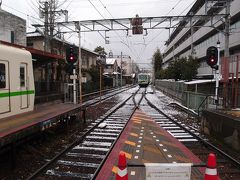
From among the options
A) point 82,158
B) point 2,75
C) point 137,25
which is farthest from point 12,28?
point 82,158

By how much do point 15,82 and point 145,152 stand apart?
486 centimetres

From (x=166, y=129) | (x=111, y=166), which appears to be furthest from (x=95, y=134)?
(x=111, y=166)

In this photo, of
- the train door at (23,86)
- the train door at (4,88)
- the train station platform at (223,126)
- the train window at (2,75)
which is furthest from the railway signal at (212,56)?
the train window at (2,75)

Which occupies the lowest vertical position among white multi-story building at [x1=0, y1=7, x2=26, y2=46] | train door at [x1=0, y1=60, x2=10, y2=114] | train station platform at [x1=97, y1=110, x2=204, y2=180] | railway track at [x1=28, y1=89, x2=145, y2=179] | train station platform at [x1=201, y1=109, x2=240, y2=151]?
railway track at [x1=28, y1=89, x2=145, y2=179]

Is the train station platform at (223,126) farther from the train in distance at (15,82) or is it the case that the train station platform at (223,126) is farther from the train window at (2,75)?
the train window at (2,75)

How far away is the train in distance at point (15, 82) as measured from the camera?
886 cm

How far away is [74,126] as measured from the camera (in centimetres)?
1373

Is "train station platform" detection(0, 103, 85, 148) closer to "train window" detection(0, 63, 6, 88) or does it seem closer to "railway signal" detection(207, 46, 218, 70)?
"train window" detection(0, 63, 6, 88)

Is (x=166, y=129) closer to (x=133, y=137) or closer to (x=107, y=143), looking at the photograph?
(x=133, y=137)

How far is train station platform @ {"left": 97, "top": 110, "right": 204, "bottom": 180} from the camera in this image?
6.75 metres

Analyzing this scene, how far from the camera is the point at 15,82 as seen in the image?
9602mm

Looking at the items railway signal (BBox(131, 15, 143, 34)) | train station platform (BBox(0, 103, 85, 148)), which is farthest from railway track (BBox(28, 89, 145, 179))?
railway signal (BBox(131, 15, 143, 34))

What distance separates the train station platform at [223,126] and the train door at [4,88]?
7107 mm

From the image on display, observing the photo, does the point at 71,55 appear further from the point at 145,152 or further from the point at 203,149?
the point at 203,149
